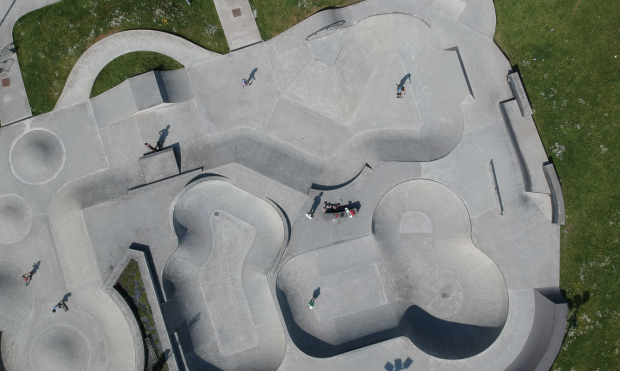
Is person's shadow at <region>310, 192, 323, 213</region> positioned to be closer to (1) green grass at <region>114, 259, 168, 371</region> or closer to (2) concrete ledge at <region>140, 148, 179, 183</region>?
(2) concrete ledge at <region>140, 148, 179, 183</region>

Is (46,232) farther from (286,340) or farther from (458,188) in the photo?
(458,188)

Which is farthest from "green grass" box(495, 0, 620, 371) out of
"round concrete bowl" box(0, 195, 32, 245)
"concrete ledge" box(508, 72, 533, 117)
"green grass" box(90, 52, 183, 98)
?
"round concrete bowl" box(0, 195, 32, 245)

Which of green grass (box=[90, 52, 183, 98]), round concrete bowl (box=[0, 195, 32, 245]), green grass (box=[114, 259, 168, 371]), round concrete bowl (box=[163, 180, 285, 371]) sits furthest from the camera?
green grass (box=[90, 52, 183, 98])

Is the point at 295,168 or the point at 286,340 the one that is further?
the point at 295,168

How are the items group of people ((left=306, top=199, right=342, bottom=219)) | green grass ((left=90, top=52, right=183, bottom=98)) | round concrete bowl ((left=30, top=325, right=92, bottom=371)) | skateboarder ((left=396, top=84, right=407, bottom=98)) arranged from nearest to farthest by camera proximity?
group of people ((left=306, top=199, right=342, bottom=219)) < round concrete bowl ((left=30, top=325, right=92, bottom=371)) < green grass ((left=90, top=52, right=183, bottom=98)) < skateboarder ((left=396, top=84, right=407, bottom=98))

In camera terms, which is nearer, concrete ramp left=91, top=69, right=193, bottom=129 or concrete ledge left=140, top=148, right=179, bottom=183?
concrete ramp left=91, top=69, right=193, bottom=129

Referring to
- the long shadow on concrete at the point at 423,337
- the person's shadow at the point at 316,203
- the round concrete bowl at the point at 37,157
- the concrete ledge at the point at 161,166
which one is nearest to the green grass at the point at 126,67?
the round concrete bowl at the point at 37,157

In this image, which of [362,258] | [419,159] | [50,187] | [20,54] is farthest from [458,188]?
[20,54]

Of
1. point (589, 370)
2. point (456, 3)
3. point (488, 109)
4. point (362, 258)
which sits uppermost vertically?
point (456, 3)
